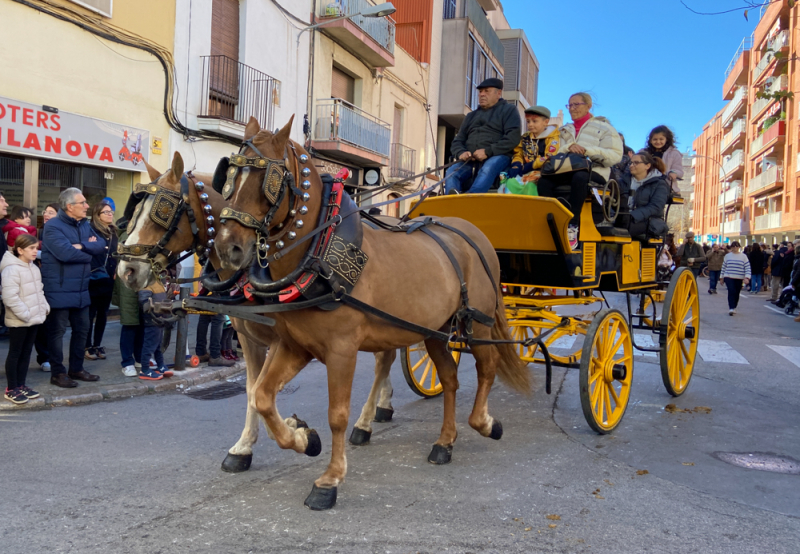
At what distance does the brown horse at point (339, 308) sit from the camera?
3.13 m

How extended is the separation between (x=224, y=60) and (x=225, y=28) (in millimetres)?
729

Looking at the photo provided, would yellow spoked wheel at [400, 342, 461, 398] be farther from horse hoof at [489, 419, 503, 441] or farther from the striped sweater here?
the striped sweater

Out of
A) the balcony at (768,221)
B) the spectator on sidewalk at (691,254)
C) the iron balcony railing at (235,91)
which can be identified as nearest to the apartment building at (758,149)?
the balcony at (768,221)

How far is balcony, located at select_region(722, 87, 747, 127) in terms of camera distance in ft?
155

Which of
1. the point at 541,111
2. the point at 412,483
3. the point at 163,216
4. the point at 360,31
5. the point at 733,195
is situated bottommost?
the point at 412,483

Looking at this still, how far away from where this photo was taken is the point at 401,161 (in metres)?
20.7

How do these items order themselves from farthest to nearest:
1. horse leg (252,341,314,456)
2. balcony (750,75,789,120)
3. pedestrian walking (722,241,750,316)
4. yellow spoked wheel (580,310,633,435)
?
1. balcony (750,75,789,120)
2. pedestrian walking (722,241,750,316)
3. yellow spoked wheel (580,310,633,435)
4. horse leg (252,341,314,456)

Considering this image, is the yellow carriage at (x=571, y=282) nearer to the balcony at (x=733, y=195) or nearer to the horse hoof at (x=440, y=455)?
the horse hoof at (x=440, y=455)

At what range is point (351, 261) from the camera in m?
3.48

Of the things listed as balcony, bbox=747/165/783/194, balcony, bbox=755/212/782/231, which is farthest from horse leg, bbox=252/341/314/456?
balcony, bbox=747/165/783/194

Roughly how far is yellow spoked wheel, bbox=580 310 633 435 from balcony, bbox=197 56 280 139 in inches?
342

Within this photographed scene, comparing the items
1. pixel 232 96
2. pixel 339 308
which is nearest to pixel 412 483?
pixel 339 308

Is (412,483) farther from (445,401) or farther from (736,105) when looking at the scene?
(736,105)

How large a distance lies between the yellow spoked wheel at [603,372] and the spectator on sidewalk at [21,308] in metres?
4.52
